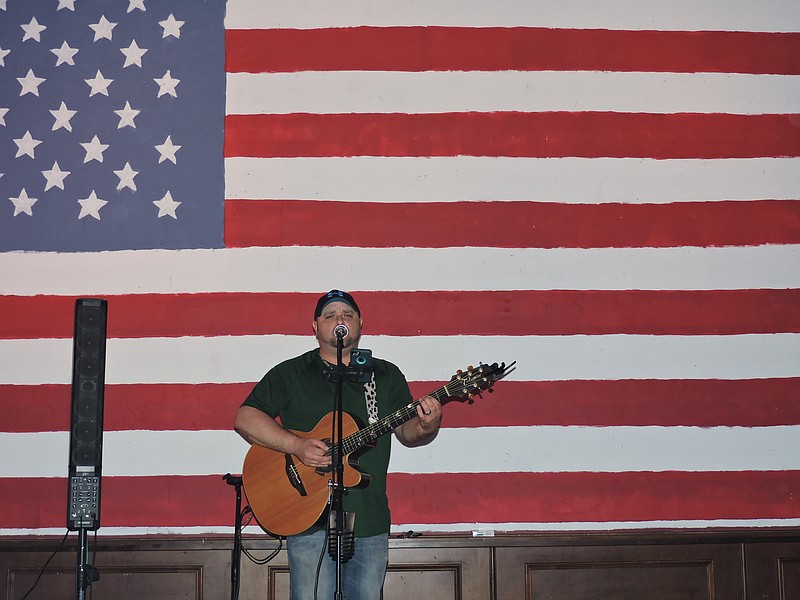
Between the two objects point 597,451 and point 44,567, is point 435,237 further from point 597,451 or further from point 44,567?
point 44,567

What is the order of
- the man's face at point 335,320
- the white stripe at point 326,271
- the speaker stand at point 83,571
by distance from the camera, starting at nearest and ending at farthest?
the speaker stand at point 83,571
the man's face at point 335,320
the white stripe at point 326,271

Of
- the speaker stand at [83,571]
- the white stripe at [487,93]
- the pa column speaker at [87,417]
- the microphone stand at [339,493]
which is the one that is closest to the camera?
the microphone stand at [339,493]

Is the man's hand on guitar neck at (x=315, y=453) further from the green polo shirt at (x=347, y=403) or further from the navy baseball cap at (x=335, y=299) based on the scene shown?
the navy baseball cap at (x=335, y=299)

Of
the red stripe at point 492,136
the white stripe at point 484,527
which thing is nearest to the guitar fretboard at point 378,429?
the white stripe at point 484,527

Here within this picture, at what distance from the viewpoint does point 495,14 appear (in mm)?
4250

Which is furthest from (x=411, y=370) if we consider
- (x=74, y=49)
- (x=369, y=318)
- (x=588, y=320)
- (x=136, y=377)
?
(x=74, y=49)

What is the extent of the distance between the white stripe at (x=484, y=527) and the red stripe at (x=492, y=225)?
123cm

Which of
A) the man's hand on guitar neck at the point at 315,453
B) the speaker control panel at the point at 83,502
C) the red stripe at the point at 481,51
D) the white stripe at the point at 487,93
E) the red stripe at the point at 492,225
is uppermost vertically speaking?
the red stripe at the point at 481,51

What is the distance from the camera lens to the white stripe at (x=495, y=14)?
4234mm

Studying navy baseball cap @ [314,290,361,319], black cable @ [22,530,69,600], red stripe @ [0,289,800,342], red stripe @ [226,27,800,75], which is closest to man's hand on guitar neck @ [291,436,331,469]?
navy baseball cap @ [314,290,361,319]

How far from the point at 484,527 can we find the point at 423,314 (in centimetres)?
97

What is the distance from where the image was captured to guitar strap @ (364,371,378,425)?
3.43m

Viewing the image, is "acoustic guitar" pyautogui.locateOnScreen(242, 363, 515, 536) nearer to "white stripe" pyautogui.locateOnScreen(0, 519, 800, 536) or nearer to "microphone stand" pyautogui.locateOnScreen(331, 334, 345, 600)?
"microphone stand" pyautogui.locateOnScreen(331, 334, 345, 600)

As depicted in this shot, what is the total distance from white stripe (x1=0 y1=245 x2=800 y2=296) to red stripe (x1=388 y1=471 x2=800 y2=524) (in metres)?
0.85
